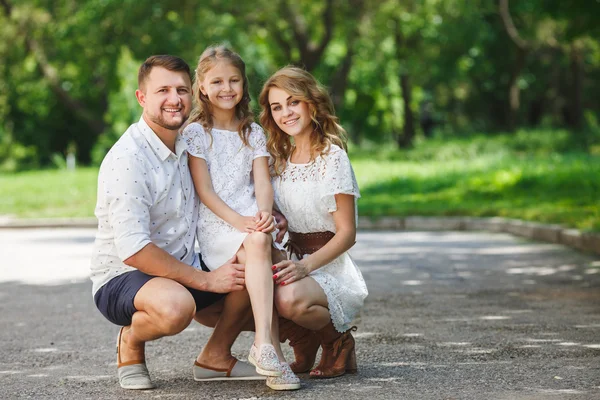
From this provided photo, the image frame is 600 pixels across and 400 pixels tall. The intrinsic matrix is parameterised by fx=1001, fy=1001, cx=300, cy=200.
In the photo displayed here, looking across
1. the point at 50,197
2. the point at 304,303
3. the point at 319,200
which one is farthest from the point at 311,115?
the point at 50,197

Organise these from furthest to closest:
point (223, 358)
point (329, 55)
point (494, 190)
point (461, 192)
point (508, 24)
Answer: point (329, 55), point (508, 24), point (461, 192), point (494, 190), point (223, 358)

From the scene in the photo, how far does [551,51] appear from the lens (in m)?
46.9

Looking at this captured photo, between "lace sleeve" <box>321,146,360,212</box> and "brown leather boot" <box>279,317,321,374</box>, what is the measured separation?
2.24ft

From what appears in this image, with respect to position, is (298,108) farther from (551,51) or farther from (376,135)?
(376,135)

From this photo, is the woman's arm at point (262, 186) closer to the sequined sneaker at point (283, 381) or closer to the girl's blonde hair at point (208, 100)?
the girl's blonde hair at point (208, 100)

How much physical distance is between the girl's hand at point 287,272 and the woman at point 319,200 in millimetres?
60

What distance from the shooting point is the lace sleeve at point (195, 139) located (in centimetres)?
541

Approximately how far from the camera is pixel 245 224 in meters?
5.21

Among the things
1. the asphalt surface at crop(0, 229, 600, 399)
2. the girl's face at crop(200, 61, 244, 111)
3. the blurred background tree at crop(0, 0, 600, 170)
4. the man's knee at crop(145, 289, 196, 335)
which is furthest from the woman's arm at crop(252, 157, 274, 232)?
the blurred background tree at crop(0, 0, 600, 170)

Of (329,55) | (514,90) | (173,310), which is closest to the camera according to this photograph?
(173,310)

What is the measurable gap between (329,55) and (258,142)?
46967 millimetres

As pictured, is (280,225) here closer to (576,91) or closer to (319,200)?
(319,200)

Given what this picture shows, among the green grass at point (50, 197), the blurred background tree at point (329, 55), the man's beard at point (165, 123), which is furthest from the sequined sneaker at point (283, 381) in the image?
the green grass at point (50, 197)

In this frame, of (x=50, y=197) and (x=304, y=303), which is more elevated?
(x=304, y=303)
